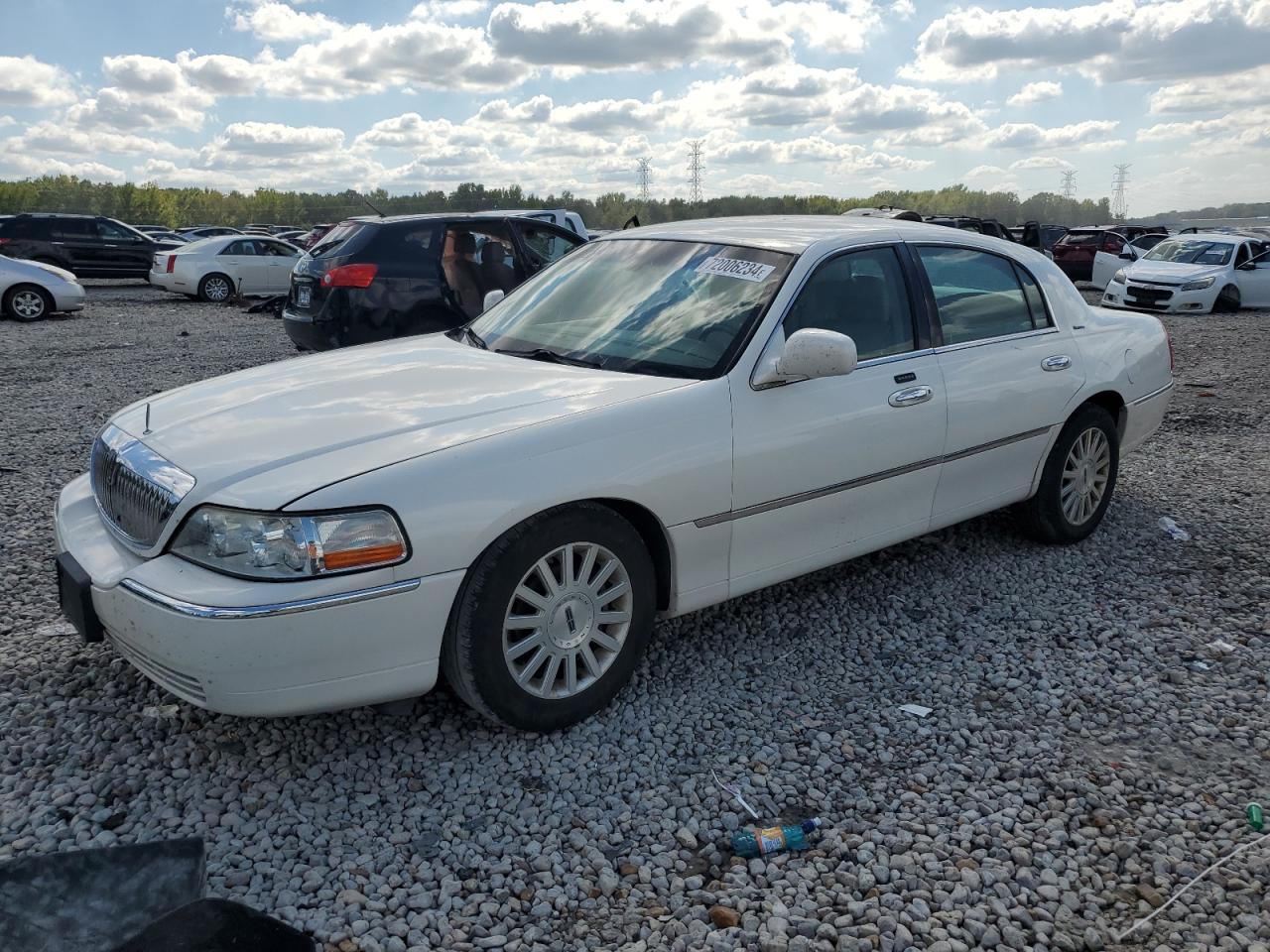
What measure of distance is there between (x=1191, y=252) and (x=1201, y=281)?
1.75 metres

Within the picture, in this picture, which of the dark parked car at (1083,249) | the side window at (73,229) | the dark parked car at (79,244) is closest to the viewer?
the dark parked car at (79,244)

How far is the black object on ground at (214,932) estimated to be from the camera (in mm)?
2188

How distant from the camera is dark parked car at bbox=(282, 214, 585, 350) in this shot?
9.00m

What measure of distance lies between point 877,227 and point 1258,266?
1804cm

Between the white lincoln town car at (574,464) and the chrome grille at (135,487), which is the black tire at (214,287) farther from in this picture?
the chrome grille at (135,487)

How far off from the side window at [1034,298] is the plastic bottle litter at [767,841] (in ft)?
10.0

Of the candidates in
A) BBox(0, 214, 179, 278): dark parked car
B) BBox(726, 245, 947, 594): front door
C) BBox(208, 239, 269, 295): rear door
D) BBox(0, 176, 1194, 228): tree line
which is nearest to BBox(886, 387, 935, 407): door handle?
BBox(726, 245, 947, 594): front door

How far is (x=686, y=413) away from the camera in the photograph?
3.57 m

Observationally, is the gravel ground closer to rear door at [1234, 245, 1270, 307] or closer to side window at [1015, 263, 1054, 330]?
side window at [1015, 263, 1054, 330]

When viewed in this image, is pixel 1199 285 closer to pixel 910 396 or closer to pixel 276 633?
pixel 910 396

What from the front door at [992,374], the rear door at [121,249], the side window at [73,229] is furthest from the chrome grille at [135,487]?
the rear door at [121,249]

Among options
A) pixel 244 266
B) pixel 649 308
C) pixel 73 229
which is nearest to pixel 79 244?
pixel 73 229

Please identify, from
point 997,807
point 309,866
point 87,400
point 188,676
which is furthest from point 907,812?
point 87,400

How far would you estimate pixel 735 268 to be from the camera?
4.16 m
